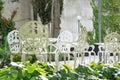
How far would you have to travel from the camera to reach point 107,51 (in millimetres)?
6602

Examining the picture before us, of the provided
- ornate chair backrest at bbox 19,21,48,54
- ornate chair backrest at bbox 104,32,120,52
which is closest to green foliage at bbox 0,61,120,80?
ornate chair backrest at bbox 19,21,48,54

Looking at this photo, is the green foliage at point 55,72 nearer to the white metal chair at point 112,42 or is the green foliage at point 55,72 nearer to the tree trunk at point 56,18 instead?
the white metal chair at point 112,42

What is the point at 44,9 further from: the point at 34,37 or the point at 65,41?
the point at 34,37

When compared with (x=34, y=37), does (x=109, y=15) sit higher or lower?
higher

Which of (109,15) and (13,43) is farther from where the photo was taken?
(109,15)

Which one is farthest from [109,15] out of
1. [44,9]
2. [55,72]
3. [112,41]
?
[55,72]

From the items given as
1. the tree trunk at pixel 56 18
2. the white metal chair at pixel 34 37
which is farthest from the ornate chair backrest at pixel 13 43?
the tree trunk at pixel 56 18

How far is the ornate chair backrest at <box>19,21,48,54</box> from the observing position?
596 centimetres

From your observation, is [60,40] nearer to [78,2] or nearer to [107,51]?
[107,51]

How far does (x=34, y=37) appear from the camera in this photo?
5945 mm

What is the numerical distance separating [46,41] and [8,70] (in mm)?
4363

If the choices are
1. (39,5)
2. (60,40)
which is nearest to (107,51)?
(60,40)

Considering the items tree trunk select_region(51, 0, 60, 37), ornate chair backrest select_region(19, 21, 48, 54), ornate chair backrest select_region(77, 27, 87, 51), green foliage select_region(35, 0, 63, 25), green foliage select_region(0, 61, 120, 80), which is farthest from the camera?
green foliage select_region(35, 0, 63, 25)

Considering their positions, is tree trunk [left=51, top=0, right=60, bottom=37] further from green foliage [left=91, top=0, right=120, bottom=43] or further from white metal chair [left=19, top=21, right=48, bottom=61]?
white metal chair [left=19, top=21, right=48, bottom=61]
